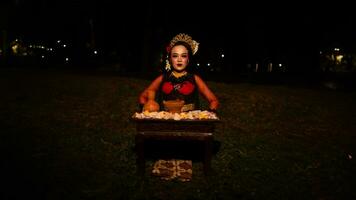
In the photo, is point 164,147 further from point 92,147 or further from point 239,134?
point 239,134

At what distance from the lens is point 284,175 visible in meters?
7.05

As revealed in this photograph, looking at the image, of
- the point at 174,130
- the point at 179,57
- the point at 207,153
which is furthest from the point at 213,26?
the point at 174,130

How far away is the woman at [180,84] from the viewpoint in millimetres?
7098

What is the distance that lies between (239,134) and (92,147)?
3.53 m

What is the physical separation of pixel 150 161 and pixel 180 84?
152 centimetres

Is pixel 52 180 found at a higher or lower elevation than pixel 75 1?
lower

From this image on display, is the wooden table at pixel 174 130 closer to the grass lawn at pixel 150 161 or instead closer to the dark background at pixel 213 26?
the grass lawn at pixel 150 161

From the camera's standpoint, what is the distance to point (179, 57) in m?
7.11

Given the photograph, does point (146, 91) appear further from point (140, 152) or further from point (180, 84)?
point (140, 152)

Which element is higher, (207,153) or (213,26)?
(213,26)

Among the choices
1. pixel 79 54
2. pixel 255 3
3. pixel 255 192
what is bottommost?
pixel 255 192

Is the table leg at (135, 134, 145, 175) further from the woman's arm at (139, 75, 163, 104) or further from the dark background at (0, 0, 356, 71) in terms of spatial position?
the dark background at (0, 0, 356, 71)

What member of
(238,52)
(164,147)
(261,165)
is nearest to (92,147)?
(164,147)

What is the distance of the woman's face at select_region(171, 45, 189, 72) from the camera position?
7.11 m
